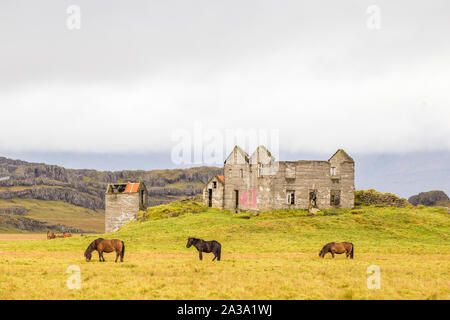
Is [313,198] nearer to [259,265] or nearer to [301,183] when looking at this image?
[301,183]

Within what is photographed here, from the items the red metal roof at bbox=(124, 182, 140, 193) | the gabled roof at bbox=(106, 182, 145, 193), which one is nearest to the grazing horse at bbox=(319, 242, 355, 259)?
the gabled roof at bbox=(106, 182, 145, 193)

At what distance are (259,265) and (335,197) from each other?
139ft

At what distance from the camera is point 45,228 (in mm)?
153625

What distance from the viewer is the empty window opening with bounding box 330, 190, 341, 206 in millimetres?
68250

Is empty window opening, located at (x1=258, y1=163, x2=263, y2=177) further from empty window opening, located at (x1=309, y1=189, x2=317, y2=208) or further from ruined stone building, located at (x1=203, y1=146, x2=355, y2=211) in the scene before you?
empty window opening, located at (x1=309, y1=189, x2=317, y2=208)

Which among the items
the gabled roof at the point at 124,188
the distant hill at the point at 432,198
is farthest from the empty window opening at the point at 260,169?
the distant hill at the point at 432,198

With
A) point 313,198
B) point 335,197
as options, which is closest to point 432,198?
point 335,197

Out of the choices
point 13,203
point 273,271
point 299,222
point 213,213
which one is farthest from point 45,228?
point 273,271

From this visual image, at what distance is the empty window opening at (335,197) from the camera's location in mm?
68250

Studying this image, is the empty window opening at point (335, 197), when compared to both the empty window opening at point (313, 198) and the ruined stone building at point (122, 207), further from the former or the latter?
the ruined stone building at point (122, 207)

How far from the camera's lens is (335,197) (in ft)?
224

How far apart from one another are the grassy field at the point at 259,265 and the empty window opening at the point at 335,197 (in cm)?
1041
